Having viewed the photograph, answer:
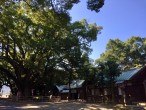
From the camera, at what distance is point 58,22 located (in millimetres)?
20422

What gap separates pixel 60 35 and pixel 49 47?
334 cm

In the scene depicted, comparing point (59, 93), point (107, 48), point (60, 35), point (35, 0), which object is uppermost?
point (107, 48)

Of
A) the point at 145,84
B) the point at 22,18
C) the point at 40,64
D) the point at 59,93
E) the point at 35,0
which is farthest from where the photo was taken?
the point at 59,93

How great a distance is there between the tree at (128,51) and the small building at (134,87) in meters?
32.1

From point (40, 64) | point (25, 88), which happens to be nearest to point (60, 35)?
point (40, 64)

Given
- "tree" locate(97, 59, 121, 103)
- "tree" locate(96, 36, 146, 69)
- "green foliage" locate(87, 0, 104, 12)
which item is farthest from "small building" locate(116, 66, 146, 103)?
"tree" locate(96, 36, 146, 69)

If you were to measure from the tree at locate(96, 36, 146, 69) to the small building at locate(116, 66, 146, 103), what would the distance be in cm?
3214

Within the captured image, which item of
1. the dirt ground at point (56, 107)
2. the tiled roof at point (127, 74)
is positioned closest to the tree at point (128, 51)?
the tiled roof at point (127, 74)

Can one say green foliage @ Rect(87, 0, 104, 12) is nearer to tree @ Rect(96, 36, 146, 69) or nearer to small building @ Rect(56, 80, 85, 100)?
small building @ Rect(56, 80, 85, 100)

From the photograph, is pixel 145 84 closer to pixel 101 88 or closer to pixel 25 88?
pixel 101 88

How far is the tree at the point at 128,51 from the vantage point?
66.1 metres

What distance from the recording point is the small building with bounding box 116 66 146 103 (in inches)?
1230

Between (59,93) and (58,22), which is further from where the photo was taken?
(59,93)

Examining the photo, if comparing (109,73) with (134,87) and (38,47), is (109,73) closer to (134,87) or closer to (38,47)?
(134,87)
